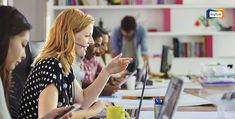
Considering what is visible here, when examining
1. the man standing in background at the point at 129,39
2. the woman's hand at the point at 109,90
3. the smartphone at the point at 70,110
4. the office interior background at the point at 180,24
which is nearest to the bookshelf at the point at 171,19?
the office interior background at the point at 180,24

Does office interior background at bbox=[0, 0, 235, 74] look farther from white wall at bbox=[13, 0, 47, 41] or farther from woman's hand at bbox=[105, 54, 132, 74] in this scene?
woman's hand at bbox=[105, 54, 132, 74]

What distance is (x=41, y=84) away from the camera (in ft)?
6.43

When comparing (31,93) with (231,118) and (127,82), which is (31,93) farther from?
(127,82)

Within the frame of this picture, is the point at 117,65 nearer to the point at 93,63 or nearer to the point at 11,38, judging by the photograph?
the point at 11,38

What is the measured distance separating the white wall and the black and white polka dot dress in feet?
9.87

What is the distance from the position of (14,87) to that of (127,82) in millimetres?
1373

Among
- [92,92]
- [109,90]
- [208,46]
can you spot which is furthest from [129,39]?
[92,92]

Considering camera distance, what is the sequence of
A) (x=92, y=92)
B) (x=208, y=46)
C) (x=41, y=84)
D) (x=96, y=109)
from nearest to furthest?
(x=41, y=84)
(x=96, y=109)
(x=92, y=92)
(x=208, y=46)

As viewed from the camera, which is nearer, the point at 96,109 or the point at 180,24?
the point at 96,109

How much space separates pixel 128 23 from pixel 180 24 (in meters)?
0.82

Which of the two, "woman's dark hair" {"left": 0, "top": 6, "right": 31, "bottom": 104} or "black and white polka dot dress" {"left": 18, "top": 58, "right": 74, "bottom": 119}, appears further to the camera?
"black and white polka dot dress" {"left": 18, "top": 58, "right": 74, "bottom": 119}

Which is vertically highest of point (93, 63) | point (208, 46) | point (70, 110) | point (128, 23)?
point (128, 23)

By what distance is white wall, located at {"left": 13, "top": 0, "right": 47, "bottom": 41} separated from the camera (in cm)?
502

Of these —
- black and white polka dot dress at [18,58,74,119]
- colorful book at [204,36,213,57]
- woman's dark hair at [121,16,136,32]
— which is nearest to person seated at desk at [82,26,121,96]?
black and white polka dot dress at [18,58,74,119]
